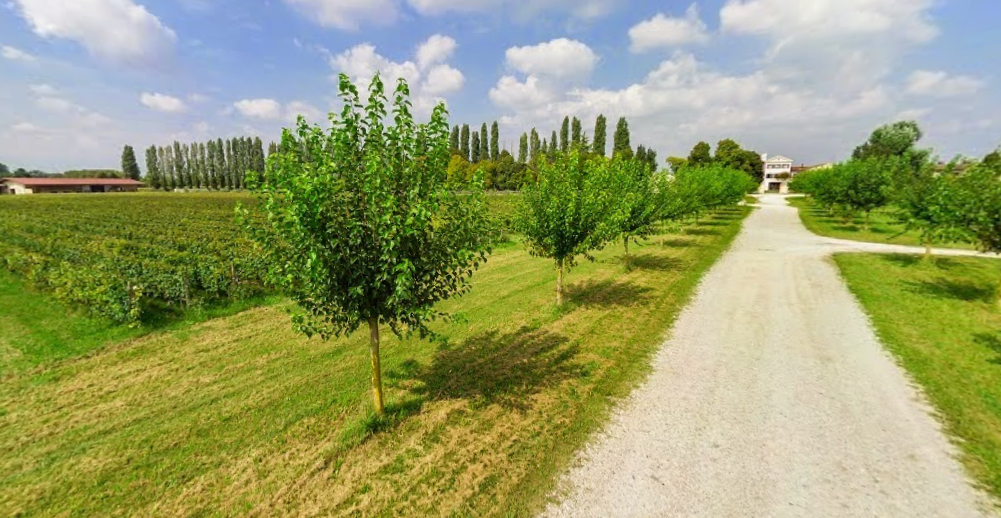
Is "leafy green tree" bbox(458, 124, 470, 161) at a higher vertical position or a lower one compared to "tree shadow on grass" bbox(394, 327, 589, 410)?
higher

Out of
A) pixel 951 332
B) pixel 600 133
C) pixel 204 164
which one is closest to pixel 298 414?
pixel 951 332

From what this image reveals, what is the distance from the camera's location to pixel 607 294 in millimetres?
15656

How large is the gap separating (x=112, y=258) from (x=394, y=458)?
1960cm

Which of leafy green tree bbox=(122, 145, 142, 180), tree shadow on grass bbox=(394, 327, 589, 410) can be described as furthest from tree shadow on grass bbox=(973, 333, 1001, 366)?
leafy green tree bbox=(122, 145, 142, 180)

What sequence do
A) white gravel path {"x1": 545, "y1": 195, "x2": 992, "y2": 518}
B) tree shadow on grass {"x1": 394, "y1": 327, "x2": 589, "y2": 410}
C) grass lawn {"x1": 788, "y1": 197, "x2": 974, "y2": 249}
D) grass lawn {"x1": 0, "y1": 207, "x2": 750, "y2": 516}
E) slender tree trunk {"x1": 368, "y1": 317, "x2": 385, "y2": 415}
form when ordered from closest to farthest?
white gravel path {"x1": 545, "y1": 195, "x2": 992, "y2": 518} → grass lawn {"x1": 0, "y1": 207, "x2": 750, "y2": 516} → slender tree trunk {"x1": 368, "y1": 317, "x2": 385, "y2": 415} → tree shadow on grass {"x1": 394, "y1": 327, "x2": 589, "y2": 410} → grass lawn {"x1": 788, "y1": 197, "x2": 974, "y2": 249}

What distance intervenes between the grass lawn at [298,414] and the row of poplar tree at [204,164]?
125m

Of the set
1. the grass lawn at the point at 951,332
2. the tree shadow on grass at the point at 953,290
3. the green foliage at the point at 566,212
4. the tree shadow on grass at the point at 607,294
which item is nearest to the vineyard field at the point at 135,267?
the green foliage at the point at 566,212

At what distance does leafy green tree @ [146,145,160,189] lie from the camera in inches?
4870

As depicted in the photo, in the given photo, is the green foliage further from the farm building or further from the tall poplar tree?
the farm building

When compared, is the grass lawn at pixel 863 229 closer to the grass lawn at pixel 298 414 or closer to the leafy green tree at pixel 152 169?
the grass lawn at pixel 298 414

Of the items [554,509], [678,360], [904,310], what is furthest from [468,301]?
[904,310]

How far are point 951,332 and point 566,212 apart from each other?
1159 cm

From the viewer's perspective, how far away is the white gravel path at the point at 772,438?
5.54 metres

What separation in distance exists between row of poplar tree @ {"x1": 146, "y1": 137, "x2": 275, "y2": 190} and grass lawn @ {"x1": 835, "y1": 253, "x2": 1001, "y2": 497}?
134 meters
